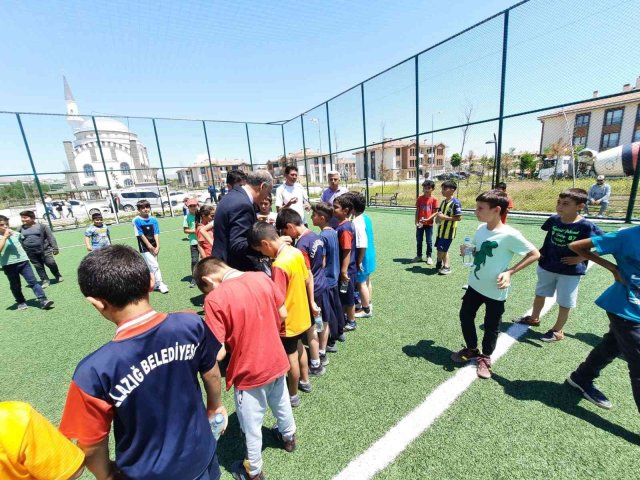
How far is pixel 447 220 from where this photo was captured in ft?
18.2

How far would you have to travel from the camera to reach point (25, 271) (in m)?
5.42

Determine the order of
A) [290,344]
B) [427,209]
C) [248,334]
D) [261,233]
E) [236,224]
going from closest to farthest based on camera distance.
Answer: [248,334]
[261,233]
[290,344]
[236,224]
[427,209]

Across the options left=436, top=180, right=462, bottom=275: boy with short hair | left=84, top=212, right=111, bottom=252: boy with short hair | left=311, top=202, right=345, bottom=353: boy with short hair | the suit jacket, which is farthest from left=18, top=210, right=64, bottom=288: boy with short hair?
left=436, top=180, right=462, bottom=275: boy with short hair

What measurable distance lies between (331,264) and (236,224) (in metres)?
1.12

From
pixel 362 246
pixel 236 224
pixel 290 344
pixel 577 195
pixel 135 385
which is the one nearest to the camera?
pixel 135 385

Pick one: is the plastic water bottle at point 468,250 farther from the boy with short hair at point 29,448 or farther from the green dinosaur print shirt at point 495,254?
the boy with short hair at point 29,448

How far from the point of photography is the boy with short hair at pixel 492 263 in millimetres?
2553

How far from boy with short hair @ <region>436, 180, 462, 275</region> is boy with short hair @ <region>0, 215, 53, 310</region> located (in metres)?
7.72

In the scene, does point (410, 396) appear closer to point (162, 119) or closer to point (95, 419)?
point (95, 419)

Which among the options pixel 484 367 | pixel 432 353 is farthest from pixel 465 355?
pixel 432 353

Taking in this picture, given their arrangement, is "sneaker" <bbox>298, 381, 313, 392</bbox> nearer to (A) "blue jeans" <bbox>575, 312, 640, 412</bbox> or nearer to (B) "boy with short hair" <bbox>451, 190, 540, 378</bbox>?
(B) "boy with short hair" <bbox>451, 190, 540, 378</bbox>

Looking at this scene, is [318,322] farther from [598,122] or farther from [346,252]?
[598,122]

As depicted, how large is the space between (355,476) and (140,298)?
1883 millimetres

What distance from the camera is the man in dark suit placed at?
2.59 m
